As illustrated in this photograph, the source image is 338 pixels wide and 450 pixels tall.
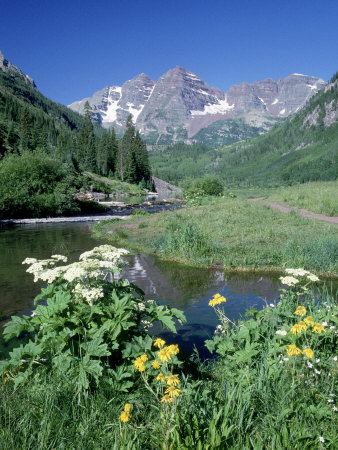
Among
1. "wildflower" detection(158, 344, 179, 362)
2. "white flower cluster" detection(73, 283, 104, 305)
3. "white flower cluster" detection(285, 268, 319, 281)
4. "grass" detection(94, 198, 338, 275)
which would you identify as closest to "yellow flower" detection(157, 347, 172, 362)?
"wildflower" detection(158, 344, 179, 362)

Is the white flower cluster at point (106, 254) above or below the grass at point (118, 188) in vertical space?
below

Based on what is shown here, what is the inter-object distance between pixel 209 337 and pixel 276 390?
3.46m

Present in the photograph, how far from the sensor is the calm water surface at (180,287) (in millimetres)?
7859

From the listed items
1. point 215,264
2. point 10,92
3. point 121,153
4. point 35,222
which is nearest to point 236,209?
point 215,264

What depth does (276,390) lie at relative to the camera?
3.28 m

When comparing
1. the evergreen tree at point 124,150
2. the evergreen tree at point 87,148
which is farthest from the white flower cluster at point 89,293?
the evergreen tree at point 87,148

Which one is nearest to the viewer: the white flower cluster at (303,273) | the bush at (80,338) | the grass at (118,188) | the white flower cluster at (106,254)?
the bush at (80,338)

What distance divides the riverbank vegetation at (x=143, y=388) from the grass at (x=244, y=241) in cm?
494

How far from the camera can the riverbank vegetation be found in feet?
8.28

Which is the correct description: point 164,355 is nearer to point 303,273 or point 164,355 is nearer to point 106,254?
point 106,254

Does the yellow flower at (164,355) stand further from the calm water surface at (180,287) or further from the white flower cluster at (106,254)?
the calm water surface at (180,287)

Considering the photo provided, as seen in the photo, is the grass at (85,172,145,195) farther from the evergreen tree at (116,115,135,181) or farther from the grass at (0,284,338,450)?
the grass at (0,284,338,450)

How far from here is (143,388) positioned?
3.57 meters

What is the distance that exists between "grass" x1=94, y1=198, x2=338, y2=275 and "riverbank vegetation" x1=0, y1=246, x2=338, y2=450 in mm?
4945
